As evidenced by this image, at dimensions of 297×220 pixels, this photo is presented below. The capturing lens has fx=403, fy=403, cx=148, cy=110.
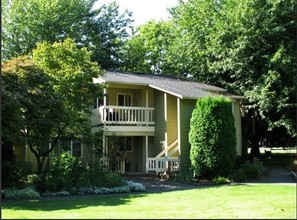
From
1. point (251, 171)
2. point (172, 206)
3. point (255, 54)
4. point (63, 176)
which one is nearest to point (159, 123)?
point (251, 171)

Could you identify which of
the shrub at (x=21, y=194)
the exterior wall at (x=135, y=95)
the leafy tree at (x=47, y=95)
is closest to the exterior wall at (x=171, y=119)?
the exterior wall at (x=135, y=95)

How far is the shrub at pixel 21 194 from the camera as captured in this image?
14312mm

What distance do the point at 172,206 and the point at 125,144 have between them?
15.4 metres

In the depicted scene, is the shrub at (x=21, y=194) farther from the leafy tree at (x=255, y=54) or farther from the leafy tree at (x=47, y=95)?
the leafy tree at (x=255, y=54)

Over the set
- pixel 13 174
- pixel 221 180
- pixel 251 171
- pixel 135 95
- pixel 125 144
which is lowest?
pixel 221 180

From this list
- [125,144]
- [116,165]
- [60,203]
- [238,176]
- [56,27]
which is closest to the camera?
[60,203]

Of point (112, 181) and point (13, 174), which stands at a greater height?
point (13, 174)

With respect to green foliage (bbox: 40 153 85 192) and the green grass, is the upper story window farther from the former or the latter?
the green grass

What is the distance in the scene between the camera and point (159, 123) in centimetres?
2458

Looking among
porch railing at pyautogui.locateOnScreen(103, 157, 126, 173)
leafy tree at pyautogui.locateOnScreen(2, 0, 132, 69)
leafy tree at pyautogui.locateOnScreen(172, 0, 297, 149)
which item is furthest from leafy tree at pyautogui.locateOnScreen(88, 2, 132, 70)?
porch railing at pyautogui.locateOnScreen(103, 157, 126, 173)

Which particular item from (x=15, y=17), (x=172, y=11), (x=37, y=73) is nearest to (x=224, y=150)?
(x=37, y=73)

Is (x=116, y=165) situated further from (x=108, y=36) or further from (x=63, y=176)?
(x=108, y=36)

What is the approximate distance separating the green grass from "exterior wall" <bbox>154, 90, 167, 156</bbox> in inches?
380

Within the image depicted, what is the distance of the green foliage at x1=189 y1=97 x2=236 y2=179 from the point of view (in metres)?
19.3
